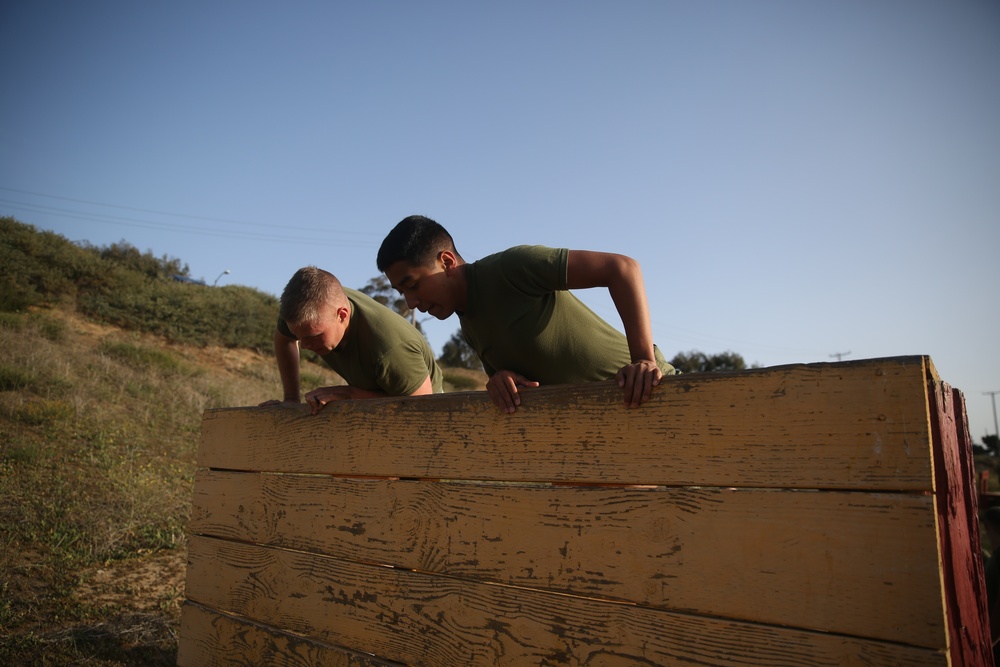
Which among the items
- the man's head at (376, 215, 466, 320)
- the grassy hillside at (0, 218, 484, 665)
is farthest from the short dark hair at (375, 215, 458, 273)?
the grassy hillside at (0, 218, 484, 665)

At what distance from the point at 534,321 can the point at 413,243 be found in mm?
625

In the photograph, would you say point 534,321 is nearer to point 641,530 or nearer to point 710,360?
point 641,530

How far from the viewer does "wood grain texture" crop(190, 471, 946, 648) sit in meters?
1.36

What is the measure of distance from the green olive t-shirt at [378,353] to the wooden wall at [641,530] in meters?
0.72

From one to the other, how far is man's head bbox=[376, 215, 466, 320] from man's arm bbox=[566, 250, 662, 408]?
54cm

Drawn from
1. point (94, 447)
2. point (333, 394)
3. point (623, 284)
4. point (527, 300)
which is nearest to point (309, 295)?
point (333, 394)

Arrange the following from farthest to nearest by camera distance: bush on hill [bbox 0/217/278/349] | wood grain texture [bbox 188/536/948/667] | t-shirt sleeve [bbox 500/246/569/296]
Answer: bush on hill [bbox 0/217/278/349]
t-shirt sleeve [bbox 500/246/569/296]
wood grain texture [bbox 188/536/948/667]

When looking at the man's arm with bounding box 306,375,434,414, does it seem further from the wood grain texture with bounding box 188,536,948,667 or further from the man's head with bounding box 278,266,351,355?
the wood grain texture with bounding box 188,536,948,667

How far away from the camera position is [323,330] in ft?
10.1

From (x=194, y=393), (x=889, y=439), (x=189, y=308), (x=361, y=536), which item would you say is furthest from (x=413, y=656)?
(x=189, y=308)

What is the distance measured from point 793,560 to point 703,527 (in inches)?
8.1

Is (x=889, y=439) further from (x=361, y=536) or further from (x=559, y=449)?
(x=361, y=536)

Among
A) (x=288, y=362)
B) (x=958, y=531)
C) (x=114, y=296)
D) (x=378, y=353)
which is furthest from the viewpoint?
(x=114, y=296)

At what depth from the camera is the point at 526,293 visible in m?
2.49
